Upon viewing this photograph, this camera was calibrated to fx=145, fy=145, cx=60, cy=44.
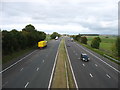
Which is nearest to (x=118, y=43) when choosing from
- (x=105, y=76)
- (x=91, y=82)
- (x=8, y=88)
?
(x=105, y=76)

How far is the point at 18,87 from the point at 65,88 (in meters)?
5.42

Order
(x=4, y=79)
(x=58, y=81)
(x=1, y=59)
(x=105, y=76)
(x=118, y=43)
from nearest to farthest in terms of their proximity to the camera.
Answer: (x=58, y=81) → (x=4, y=79) → (x=105, y=76) → (x=1, y=59) → (x=118, y=43)

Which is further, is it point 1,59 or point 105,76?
point 1,59

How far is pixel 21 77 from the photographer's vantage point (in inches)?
811

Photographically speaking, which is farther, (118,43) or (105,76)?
(118,43)

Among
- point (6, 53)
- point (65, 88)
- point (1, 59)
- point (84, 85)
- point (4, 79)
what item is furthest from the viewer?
point (6, 53)

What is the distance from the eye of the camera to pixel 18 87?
658 inches

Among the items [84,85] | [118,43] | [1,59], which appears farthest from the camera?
[118,43]

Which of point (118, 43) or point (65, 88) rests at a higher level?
point (118, 43)

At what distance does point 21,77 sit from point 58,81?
221 inches

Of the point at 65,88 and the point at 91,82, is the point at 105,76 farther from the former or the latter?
the point at 65,88

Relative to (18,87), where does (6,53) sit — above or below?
above

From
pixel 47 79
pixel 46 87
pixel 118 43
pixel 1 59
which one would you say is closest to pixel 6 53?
pixel 1 59

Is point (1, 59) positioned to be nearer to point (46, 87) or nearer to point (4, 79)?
point (4, 79)
